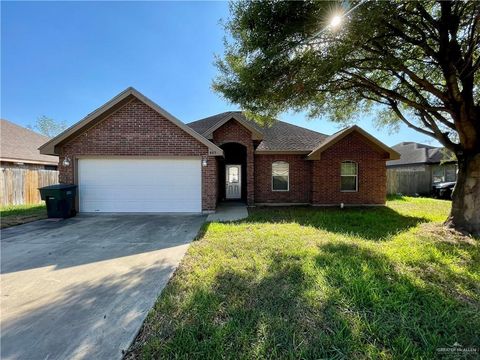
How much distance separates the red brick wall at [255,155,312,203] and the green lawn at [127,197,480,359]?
22.5 feet

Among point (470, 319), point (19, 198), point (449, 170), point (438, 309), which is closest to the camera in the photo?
point (470, 319)

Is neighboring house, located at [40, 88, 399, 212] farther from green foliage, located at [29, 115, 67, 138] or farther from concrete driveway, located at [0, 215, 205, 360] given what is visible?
green foliage, located at [29, 115, 67, 138]

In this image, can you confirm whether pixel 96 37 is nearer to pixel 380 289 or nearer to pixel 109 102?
pixel 109 102

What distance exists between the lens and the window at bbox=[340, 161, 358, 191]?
40.3 ft

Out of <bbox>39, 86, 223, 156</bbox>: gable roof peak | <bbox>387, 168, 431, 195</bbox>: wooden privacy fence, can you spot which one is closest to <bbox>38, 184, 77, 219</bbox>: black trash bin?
<bbox>39, 86, 223, 156</bbox>: gable roof peak

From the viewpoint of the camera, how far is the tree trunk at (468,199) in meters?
6.57

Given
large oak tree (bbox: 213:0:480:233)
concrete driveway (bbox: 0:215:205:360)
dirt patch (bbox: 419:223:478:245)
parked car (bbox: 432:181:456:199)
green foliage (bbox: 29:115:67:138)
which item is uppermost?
green foliage (bbox: 29:115:67:138)

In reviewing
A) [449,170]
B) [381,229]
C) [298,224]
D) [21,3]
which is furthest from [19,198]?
[449,170]

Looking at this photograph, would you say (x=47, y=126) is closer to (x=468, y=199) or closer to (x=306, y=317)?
(x=306, y=317)

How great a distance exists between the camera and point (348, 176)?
12312 millimetres

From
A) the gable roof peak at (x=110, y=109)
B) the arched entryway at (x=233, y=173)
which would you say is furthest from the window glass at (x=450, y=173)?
the gable roof peak at (x=110, y=109)

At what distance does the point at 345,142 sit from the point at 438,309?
400 inches

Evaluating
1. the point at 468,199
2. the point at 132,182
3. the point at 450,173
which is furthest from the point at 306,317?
the point at 450,173

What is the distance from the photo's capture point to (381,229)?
7.18m
